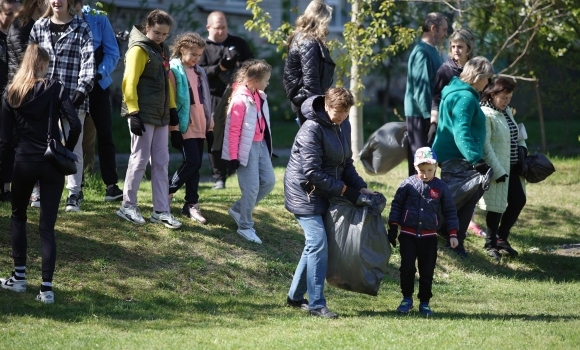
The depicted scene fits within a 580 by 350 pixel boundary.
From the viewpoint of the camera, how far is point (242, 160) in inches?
326

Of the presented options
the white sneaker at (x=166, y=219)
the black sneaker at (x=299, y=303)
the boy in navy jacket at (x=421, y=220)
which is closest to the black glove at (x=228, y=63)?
the white sneaker at (x=166, y=219)

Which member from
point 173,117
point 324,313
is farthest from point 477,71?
point 324,313

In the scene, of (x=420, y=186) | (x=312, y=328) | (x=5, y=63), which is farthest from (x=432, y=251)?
(x=5, y=63)

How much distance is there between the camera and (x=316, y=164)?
652cm

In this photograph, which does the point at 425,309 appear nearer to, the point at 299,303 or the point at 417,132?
the point at 299,303

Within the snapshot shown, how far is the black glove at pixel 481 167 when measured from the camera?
8.77 metres

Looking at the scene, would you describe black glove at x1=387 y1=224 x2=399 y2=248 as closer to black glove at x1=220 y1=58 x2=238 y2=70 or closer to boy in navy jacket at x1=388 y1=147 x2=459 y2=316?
boy in navy jacket at x1=388 y1=147 x2=459 y2=316

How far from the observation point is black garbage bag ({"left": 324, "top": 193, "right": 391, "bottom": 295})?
263 inches

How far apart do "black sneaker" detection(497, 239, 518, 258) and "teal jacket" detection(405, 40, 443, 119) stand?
67.0 inches

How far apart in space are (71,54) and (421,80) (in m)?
4.00

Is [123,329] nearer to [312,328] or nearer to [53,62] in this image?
[312,328]

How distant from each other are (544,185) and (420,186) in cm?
691

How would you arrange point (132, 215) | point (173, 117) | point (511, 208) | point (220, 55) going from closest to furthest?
point (173, 117), point (132, 215), point (511, 208), point (220, 55)

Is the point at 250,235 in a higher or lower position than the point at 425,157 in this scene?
lower
